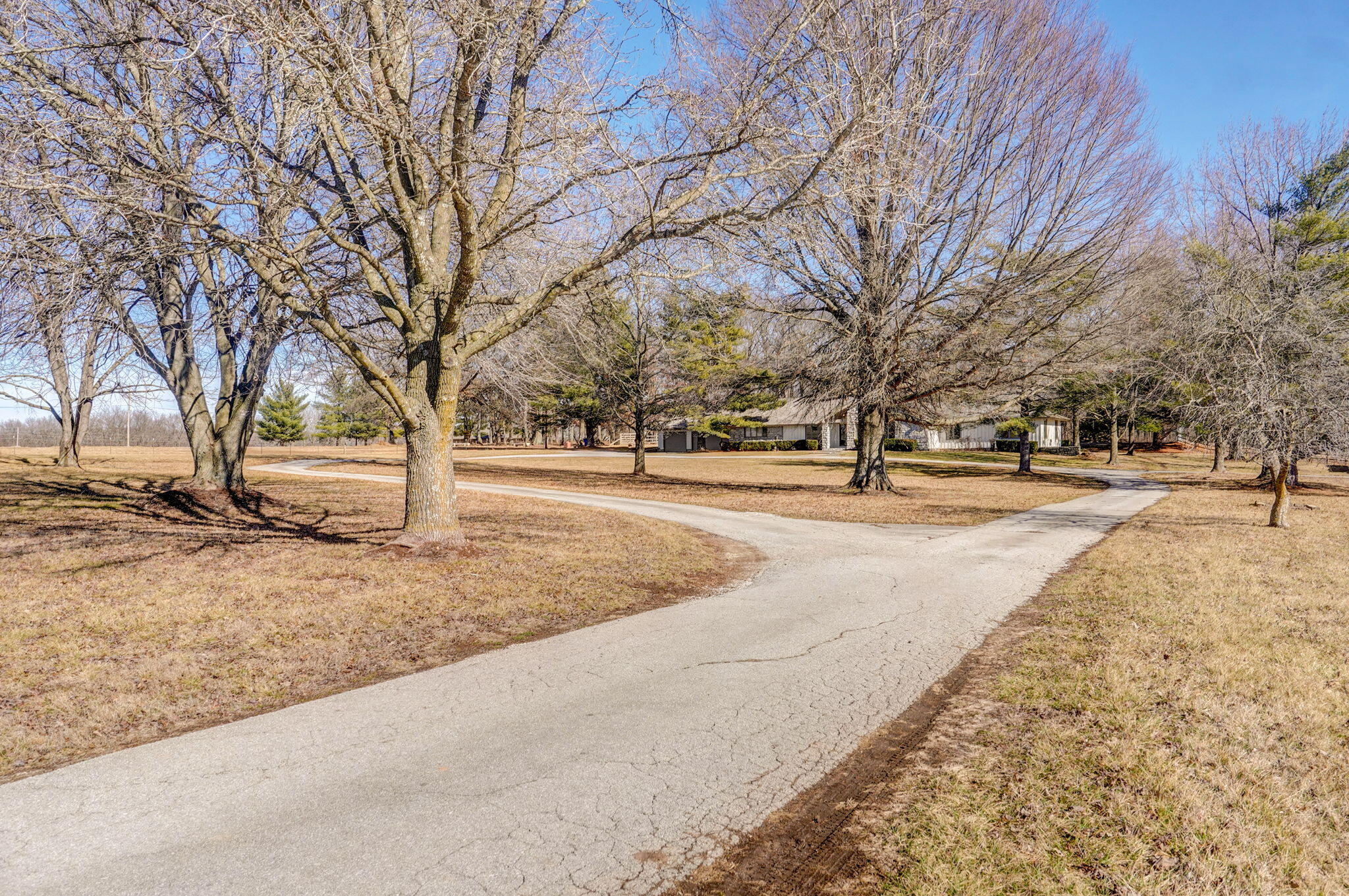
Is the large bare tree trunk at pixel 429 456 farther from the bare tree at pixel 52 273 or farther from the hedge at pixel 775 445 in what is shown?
the hedge at pixel 775 445

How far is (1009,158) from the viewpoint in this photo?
53.8 ft

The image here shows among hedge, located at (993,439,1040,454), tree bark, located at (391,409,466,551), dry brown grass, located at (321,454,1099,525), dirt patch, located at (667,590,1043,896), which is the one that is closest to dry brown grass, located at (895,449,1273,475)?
hedge, located at (993,439,1040,454)

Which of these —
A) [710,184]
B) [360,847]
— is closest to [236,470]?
[710,184]

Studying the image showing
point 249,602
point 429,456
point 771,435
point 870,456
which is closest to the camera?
point 249,602

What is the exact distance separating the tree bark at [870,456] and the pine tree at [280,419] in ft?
216

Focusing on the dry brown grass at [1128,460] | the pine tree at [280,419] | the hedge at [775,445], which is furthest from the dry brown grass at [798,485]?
the pine tree at [280,419]

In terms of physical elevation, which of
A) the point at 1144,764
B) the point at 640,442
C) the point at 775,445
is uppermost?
the point at 640,442

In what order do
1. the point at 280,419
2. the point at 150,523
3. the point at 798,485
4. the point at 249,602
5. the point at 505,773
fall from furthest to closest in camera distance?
the point at 280,419 < the point at 798,485 < the point at 150,523 < the point at 249,602 < the point at 505,773

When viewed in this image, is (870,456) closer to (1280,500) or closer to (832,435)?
(1280,500)

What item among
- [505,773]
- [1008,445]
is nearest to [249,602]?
[505,773]

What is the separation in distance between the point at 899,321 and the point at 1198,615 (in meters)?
12.3

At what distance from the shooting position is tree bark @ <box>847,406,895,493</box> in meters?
20.7

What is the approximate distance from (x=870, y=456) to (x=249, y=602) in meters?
17.7

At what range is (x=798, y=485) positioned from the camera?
25.0 meters
